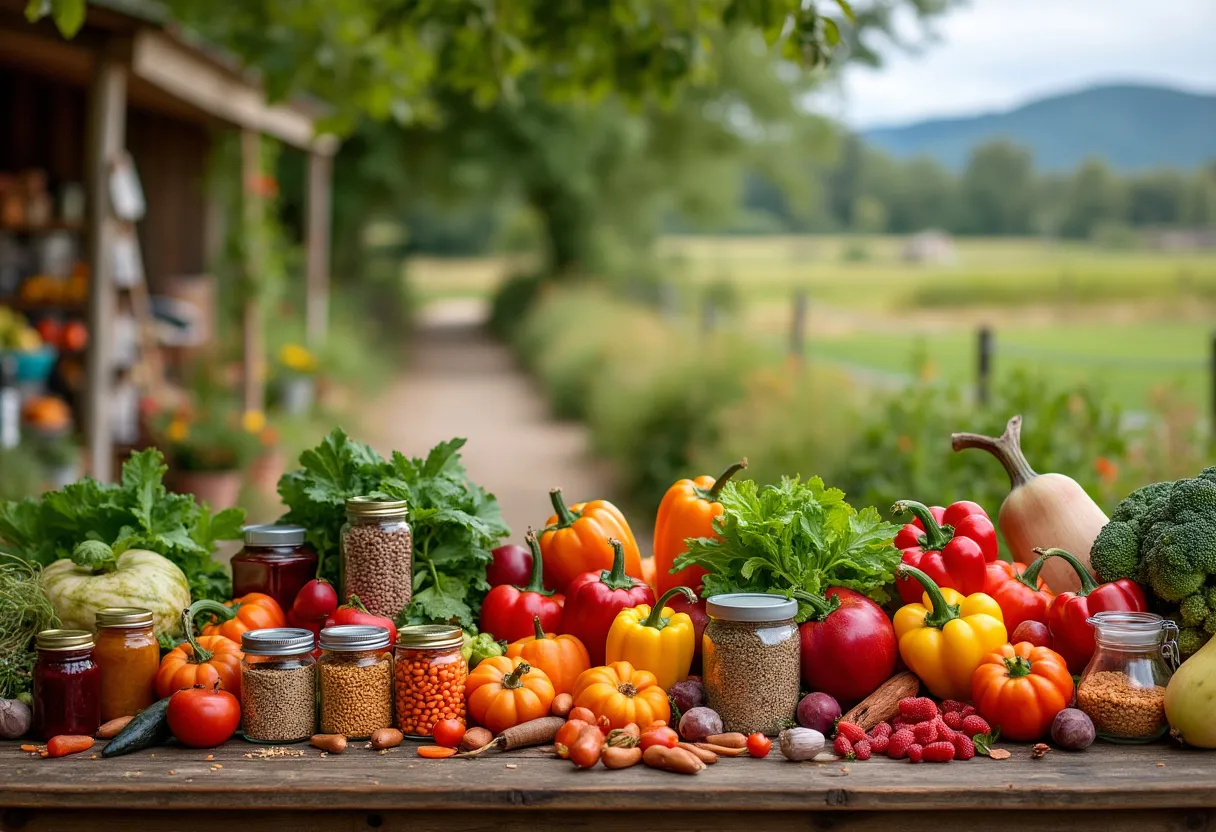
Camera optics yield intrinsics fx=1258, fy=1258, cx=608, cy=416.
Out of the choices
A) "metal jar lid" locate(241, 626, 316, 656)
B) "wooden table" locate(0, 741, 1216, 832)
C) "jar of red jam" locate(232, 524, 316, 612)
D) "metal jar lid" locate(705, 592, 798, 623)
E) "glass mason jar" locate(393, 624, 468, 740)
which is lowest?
"wooden table" locate(0, 741, 1216, 832)

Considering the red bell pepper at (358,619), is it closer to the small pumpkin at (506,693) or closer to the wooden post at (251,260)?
the small pumpkin at (506,693)

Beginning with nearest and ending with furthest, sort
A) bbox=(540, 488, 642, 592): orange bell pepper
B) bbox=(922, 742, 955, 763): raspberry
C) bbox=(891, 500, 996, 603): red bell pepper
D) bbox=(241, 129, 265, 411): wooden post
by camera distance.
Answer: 1. bbox=(922, 742, 955, 763): raspberry
2. bbox=(891, 500, 996, 603): red bell pepper
3. bbox=(540, 488, 642, 592): orange bell pepper
4. bbox=(241, 129, 265, 411): wooden post

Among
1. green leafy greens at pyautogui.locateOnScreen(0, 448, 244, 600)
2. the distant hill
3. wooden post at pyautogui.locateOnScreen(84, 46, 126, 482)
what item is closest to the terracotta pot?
wooden post at pyautogui.locateOnScreen(84, 46, 126, 482)

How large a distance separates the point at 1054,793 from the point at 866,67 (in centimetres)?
Result: 2123

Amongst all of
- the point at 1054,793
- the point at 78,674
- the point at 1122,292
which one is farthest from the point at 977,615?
the point at 1122,292

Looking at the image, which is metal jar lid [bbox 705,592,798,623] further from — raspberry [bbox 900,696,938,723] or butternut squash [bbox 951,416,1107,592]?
butternut squash [bbox 951,416,1107,592]

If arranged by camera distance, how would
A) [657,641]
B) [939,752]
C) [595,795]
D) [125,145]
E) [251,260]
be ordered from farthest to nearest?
[125,145], [251,260], [657,641], [939,752], [595,795]

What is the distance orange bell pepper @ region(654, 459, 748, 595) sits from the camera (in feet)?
8.96

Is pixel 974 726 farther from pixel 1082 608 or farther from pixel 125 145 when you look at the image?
pixel 125 145

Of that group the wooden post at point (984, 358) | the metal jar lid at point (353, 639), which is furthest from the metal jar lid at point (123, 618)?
the wooden post at point (984, 358)

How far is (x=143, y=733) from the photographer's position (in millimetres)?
2293

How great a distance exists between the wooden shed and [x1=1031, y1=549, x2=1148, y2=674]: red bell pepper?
3934mm

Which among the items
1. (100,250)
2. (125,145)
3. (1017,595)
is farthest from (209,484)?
(1017,595)

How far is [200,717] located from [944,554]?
1488 mm
